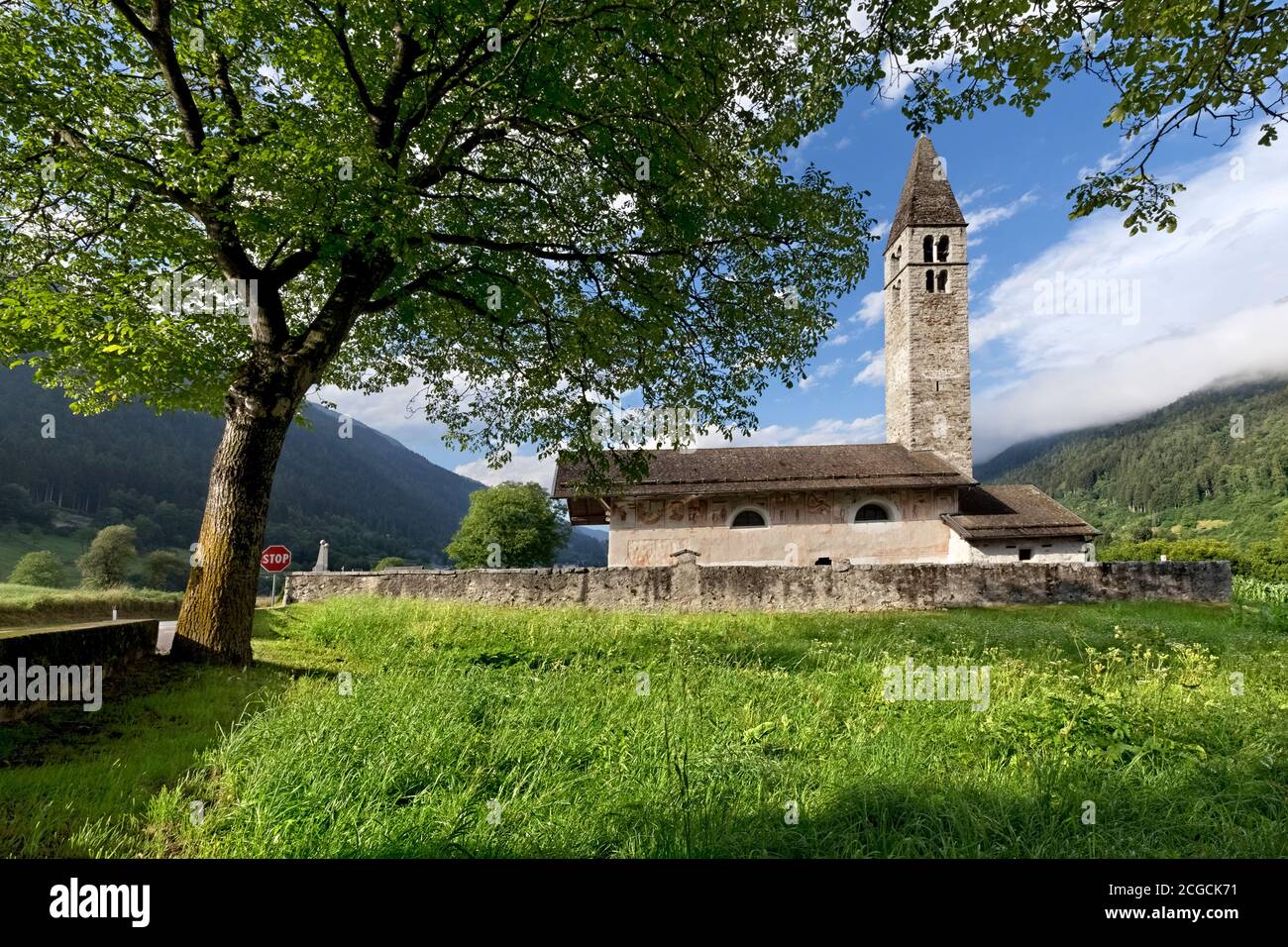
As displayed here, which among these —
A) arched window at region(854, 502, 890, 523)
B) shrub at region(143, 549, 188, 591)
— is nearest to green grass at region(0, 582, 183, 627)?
arched window at region(854, 502, 890, 523)

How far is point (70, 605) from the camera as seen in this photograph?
1568cm

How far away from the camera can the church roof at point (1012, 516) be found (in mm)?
21309

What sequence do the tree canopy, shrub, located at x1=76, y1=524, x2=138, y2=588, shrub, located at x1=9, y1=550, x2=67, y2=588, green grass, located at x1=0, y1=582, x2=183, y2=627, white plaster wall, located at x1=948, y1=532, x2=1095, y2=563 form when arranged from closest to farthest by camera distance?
green grass, located at x1=0, y1=582, x2=183, y2=627
white plaster wall, located at x1=948, y1=532, x2=1095, y2=563
shrub, located at x1=9, y1=550, x2=67, y2=588
the tree canopy
shrub, located at x1=76, y1=524, x2=138, y2=588

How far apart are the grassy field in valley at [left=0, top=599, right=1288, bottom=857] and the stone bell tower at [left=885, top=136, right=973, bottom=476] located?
70.6ft

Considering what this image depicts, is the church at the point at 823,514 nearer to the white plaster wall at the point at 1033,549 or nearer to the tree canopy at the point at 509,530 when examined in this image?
the white plaster wall at the point at 1033,549

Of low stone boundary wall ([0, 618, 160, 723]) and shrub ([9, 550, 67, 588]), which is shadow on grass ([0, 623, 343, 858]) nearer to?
low stone boundary wall ([0, 618, 160, 723])

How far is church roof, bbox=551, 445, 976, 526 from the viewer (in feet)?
72.7

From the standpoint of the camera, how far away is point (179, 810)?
3383 mm

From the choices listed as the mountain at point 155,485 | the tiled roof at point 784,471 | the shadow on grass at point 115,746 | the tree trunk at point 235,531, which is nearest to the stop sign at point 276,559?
the tiled roof at point 784,471

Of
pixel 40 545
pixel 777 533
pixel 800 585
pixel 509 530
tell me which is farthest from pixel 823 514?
pixel 40 545

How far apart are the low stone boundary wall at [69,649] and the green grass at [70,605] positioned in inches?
447
